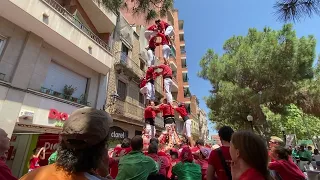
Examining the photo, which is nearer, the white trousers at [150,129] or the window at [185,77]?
the white trousers at [150,129]

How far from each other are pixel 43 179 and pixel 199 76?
62.3ft

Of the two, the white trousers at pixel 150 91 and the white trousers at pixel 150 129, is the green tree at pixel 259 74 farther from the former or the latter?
the white trousers at pixel 150 129

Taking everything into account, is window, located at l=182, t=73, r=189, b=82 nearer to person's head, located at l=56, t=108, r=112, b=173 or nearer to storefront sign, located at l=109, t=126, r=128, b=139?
storefront sign, located at l=109, t=126, r=128, b=139

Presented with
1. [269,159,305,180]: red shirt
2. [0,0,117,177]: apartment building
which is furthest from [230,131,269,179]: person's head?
[0,0,117,177]: apartment building

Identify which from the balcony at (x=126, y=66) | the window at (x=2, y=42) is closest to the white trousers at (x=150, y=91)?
the window at (x=2, y=42)

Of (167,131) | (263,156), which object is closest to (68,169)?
(263,156)

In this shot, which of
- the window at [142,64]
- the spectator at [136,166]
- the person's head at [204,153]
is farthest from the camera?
the window at [142,64]

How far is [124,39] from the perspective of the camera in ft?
53.5

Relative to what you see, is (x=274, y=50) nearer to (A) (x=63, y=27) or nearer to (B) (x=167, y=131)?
(B) (x=167, y=131)

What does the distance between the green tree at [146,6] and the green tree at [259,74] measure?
440 inches

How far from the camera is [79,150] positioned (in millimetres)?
1345

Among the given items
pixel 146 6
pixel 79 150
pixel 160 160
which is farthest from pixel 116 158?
pixel 146 6

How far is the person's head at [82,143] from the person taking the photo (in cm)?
132

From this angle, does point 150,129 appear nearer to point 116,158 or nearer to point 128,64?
point 116,158
